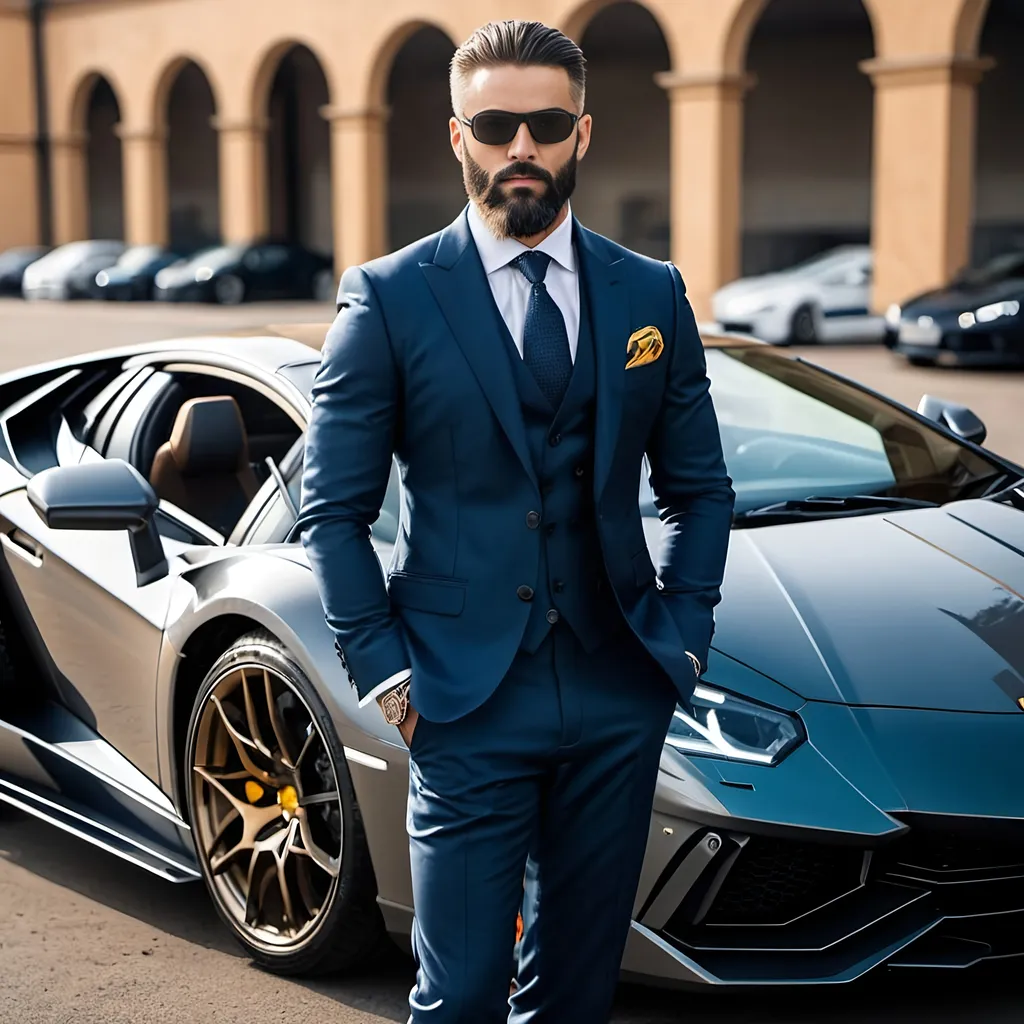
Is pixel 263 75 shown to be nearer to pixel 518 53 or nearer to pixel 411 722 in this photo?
pixel 518 53

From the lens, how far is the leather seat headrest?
14.6 feet

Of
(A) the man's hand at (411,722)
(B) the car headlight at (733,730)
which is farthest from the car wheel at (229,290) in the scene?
(A) the man's hand at (411,722)

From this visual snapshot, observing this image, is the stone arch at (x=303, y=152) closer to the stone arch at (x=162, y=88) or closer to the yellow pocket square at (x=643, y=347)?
the stone arch at (x=162, y=88)

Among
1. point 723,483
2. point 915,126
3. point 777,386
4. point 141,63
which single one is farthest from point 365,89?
point 723,483

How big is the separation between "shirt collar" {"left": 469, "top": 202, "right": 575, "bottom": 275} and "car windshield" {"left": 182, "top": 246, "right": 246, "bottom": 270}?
1168 inches

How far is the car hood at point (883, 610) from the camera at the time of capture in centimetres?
322

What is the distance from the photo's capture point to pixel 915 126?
21.3 m

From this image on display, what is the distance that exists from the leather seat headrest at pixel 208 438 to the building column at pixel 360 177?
82.4ft

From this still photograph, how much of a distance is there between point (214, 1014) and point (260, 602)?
0.79m

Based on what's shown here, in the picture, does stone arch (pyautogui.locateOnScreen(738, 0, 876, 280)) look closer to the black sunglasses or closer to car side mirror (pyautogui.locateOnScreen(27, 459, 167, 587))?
car side mirror (pyautogui.locateOnScreen(27, 459, 167, 587))

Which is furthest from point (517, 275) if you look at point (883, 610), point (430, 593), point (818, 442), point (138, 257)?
point (138, 257)

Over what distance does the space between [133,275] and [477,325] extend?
31511mm

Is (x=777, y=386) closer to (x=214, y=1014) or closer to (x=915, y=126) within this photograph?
(x=214, y=1014)

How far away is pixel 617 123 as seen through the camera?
3453 centimetres
